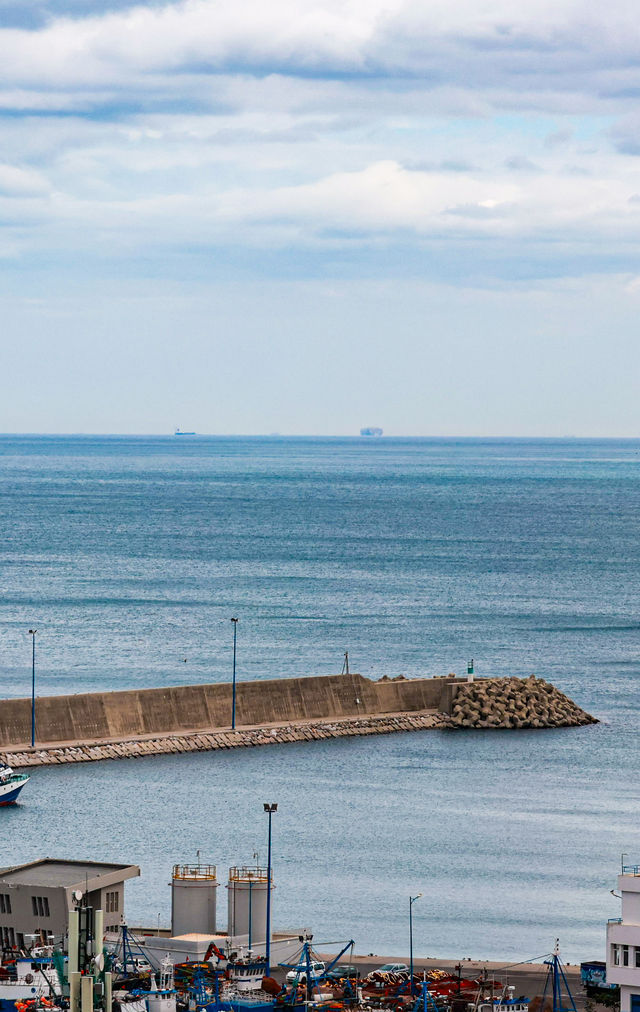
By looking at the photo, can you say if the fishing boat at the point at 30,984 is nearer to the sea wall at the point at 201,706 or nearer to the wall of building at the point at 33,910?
the wall of building at the point at 33,910

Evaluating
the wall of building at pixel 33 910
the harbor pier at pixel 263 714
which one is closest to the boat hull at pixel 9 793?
the harbor pier at pixel 263 714

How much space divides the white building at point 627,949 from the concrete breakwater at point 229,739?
50816mm

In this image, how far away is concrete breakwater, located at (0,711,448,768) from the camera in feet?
292

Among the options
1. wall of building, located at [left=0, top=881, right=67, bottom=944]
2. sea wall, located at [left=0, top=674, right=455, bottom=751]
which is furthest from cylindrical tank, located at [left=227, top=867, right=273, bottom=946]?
sea wall, located at [left=0, top=674, right=455, bottom=751]

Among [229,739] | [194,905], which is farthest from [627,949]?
[229,739]

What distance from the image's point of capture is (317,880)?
6844 centimetres

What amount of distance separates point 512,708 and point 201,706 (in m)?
18.9

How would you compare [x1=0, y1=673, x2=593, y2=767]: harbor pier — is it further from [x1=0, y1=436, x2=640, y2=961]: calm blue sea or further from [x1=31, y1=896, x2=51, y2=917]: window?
[x1=31, y1=896, x2=51, y2=917]: window

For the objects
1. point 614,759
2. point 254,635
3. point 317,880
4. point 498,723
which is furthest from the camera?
point 254,635

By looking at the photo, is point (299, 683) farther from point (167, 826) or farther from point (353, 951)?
point (353, 951)

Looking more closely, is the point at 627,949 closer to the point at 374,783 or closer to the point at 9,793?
the point at 9,793

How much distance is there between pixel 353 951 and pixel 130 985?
14902 mm

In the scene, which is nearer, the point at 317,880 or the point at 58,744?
the point at 317,880

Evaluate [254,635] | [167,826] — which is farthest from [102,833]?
[254,635]
